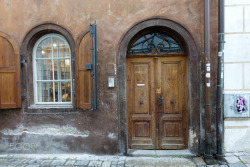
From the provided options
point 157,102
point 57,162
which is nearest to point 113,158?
point 57,162

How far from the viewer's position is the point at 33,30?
158 inches

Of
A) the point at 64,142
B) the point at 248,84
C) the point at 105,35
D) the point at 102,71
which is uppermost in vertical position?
the point at 105,35

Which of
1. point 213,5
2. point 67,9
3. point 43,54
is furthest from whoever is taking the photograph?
point 43,54

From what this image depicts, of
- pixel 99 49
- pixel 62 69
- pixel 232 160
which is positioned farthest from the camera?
pixel 62 69

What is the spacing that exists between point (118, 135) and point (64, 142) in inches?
53.3

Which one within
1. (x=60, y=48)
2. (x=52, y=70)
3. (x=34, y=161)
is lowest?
(x=34, y=161)

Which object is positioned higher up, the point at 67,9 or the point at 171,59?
the point at 67,9

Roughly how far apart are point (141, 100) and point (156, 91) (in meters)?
0.44

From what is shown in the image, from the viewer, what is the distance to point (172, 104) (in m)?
4.02

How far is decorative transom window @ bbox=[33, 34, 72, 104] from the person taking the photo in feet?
13.8

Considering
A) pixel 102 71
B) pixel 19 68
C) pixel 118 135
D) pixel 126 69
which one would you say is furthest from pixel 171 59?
pixel 19 68

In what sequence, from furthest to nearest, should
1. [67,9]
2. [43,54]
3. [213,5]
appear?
[43,54] → [67,9] → [213,5]

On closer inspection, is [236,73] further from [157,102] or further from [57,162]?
[57,162]

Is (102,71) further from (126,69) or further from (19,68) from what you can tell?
(19,68)
